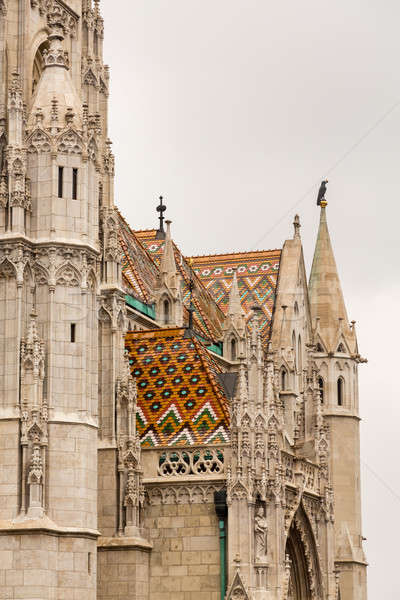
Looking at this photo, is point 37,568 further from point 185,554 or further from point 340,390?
point 340,390

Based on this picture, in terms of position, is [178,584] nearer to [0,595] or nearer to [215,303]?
[0,595]

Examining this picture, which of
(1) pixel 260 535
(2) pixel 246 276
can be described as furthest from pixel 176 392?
(2) pixel 246 276

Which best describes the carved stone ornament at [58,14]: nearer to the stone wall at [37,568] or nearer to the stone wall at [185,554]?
the stone wall at [185,554]

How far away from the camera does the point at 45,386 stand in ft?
115

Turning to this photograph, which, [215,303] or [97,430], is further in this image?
[215,303]

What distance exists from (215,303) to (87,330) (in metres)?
20.2

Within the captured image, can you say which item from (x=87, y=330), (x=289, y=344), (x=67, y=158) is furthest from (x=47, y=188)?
(x=289, y=344)

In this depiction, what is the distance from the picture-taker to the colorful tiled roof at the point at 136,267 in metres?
47.0

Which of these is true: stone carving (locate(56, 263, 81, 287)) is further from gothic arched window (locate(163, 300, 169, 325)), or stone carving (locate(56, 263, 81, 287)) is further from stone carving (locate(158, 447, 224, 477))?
gothic arched window (locate(163, 300, 169, 325))

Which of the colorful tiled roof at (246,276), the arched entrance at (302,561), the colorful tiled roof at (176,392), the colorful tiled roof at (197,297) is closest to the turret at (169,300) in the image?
the colorful tiled roof at (197,297)

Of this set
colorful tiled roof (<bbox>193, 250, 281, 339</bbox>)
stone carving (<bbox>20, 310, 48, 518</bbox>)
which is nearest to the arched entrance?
stone carving (<bbox>20, 310, 48, 518</bbox>)

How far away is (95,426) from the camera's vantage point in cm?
3550

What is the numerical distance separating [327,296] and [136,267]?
11.2 m

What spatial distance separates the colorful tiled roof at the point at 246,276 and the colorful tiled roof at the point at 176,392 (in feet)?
47.2
